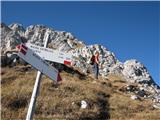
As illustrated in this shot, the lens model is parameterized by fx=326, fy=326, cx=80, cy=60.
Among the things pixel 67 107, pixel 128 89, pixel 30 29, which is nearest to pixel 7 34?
pixel 128 89

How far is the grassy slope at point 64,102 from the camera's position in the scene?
74.9 feet

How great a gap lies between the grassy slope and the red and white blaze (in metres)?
11.4

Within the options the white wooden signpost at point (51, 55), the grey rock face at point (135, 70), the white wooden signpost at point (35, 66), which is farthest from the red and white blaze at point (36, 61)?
→ the grey rock face at point (135, 70)

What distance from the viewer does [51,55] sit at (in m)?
A: 10.5

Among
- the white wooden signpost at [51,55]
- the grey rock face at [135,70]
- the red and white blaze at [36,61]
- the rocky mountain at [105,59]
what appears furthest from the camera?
the grey rock face at [135,70]

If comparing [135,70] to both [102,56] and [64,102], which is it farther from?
[64,102]

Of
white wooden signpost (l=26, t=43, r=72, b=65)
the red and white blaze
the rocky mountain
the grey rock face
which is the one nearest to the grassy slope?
white wooden signpost (l=26, t=43, r=72, b=65)

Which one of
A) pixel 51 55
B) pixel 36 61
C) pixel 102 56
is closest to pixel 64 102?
pixel 51 55

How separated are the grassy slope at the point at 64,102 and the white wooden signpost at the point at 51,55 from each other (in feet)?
36.6

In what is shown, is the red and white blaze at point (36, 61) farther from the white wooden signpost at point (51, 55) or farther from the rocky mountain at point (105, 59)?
the rocky mountain at point (105, 59)

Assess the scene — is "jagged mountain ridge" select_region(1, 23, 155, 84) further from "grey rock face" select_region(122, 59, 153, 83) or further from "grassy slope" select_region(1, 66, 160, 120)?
"grassy slope" select_region(1, 66, 160, 120)

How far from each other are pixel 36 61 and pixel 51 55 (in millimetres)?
974

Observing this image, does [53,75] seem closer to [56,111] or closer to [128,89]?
[56,111]

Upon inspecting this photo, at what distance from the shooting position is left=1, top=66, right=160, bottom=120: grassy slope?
899 inches
